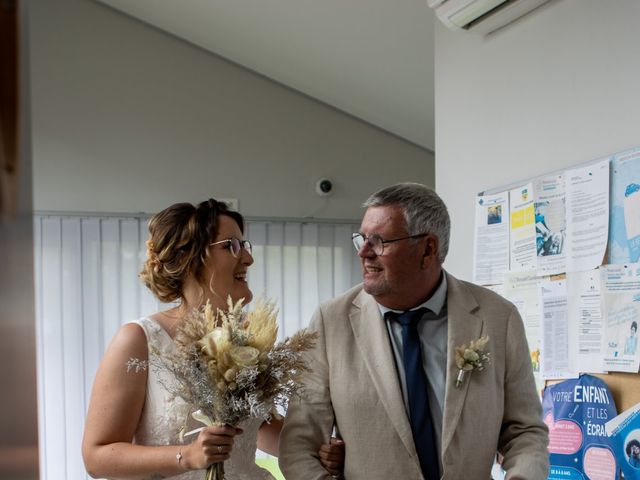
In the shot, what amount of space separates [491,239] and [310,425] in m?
1.58

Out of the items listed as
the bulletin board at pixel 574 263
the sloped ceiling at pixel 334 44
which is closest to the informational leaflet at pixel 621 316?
the bulletin board at pixel 574 263

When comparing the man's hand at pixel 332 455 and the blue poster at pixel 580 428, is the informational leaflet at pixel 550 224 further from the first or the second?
the man's hand at pixel 332 455

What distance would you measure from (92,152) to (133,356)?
4.02m

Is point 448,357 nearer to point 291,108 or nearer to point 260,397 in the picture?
point 260,397

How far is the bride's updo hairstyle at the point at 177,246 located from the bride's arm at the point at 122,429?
0.19 meters

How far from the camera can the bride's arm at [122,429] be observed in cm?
180

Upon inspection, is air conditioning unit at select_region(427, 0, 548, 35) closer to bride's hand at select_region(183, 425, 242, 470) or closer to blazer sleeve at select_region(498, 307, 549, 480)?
blazer sleeve at select_region(498, 307, 549, 480)

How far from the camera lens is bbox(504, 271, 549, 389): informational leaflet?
300 cm

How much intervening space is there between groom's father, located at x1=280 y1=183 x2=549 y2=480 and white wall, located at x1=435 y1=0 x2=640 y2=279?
92 centimetres

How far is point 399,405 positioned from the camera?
6.33 feet

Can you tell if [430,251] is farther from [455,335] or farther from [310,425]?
[310,425]

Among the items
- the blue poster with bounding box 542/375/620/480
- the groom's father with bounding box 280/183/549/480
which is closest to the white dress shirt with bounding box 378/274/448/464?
the groom's father with bounding box 280/183/549/480

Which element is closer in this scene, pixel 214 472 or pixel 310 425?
pixel 214 472

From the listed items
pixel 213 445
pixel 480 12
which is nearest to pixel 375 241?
pixel 213 445
